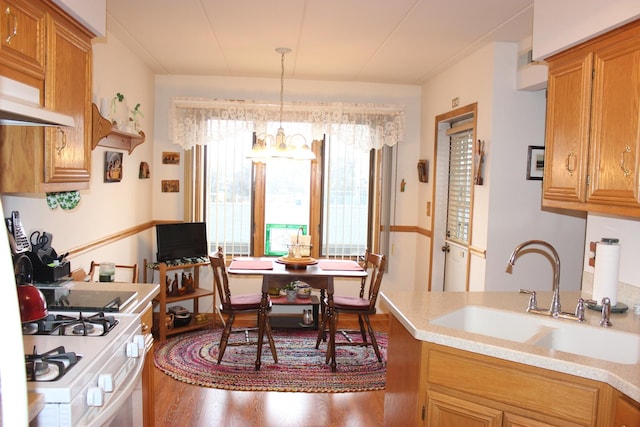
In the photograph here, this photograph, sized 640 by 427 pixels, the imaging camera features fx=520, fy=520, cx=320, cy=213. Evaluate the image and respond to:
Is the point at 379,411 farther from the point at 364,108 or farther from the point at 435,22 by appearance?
the point at 364,108

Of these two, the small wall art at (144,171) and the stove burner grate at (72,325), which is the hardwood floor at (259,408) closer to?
the stove burner grate at (72,325)

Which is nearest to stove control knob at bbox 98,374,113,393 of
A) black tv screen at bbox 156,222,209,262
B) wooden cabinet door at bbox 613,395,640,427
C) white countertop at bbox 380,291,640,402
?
white countertop at bbox 380,291,640,402

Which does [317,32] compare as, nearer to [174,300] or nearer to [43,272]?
[43,272]

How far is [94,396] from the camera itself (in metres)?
1.64

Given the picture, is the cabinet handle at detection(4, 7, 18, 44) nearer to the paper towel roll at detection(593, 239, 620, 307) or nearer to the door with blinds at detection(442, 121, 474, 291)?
the paper towel roll at detection(593, 239, 620, 307)

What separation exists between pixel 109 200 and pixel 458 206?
3023mm

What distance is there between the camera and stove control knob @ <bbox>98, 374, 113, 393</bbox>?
1.74 metres

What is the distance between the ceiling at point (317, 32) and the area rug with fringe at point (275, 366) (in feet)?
8.45

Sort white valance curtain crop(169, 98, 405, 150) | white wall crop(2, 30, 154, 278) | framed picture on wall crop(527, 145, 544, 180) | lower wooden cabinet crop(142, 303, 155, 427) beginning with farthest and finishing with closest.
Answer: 1. white valance curtain crop(169, 98, 405, 150)
2. framed picture on wall crop(527, 145, 544, 180)
3. white wall crop(2, 30, 154, 278)
4. lower wooden cabinet crop(142, 303, 155, 427)

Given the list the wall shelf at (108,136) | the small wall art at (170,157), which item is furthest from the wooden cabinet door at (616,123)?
the small wall art at (170,157)

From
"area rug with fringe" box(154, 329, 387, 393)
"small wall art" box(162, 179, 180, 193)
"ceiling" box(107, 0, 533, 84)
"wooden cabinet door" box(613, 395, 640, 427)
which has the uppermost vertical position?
"ceiling" box(107, 0, 533, 84)

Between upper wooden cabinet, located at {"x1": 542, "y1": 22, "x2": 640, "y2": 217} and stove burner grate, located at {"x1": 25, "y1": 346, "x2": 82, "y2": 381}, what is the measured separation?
217 centimetres

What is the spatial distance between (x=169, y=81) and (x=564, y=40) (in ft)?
13.4

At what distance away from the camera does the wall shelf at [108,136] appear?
317 centimetres
